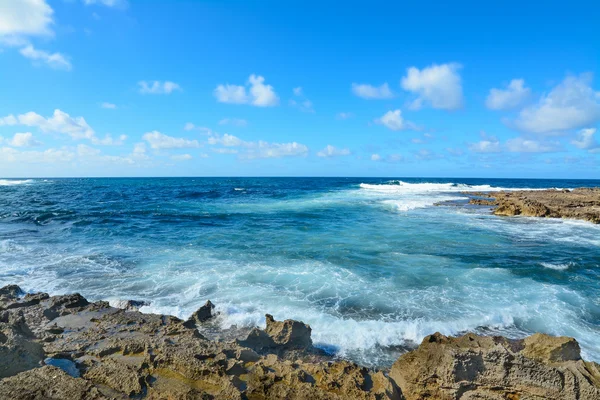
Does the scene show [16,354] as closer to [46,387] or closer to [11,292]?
[46,387]

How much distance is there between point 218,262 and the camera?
1320cm

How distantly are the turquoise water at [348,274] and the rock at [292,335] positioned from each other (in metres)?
0.65

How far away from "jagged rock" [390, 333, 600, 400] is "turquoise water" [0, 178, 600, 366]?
1.47 m

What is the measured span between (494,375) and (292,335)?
11.4ft

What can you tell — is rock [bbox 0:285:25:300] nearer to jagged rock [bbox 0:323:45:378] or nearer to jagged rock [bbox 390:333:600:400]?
jagged rock [bbox 0:323:45:378]

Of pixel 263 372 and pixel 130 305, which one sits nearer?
pixel 263 372

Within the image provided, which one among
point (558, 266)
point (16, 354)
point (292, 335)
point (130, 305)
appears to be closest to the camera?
point (16, 354)

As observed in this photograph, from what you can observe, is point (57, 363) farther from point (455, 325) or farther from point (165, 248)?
point (165, 248)

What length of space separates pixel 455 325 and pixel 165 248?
42.3ft

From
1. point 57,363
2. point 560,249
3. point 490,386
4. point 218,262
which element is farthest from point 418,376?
point 560,249

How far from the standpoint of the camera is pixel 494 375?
475cm

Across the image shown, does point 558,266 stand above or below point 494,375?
below

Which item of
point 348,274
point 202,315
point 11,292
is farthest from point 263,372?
point 11,292

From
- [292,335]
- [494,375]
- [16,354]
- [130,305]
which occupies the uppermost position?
[16,354]
